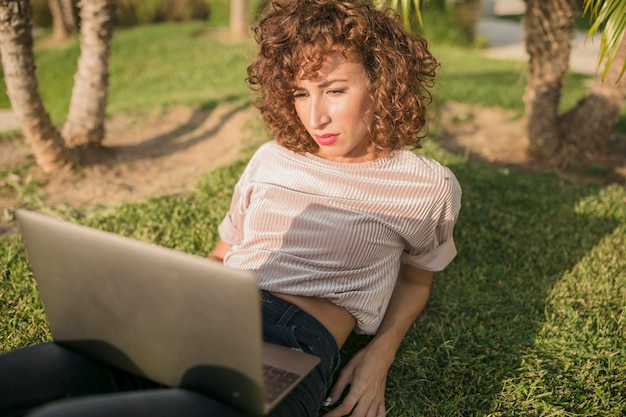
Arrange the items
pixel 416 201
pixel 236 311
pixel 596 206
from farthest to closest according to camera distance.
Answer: pixel 596 206, pixel 416 201, pixel 236 311

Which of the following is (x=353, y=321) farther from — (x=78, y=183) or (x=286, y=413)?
(x=78, y=183)

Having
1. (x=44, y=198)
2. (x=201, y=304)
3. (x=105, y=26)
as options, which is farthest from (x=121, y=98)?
(x=201, y=304)

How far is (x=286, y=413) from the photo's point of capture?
1.61 m

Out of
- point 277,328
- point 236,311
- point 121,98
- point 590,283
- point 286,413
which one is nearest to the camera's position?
point 236,311

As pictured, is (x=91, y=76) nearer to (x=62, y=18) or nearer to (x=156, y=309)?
(x=156, y=309)

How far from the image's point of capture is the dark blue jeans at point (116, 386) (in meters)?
1.33

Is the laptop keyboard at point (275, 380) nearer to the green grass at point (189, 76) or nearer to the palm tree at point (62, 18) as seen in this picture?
the green grass at point (189, 76)

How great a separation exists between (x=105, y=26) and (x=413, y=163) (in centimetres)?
309

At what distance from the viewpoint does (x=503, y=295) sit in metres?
2.96

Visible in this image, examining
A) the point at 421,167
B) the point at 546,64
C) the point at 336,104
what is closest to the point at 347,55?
the point at 336,104

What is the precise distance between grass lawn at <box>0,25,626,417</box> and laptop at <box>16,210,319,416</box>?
103 cm

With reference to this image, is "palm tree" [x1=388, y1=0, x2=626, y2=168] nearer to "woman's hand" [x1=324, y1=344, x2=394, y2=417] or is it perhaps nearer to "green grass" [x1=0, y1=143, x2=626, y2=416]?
"green grass" [x1=0, y1=143, x2=626, y2=416]

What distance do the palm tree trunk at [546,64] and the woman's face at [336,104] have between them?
2.97 meters

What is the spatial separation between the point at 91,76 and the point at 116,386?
3.36 metres
